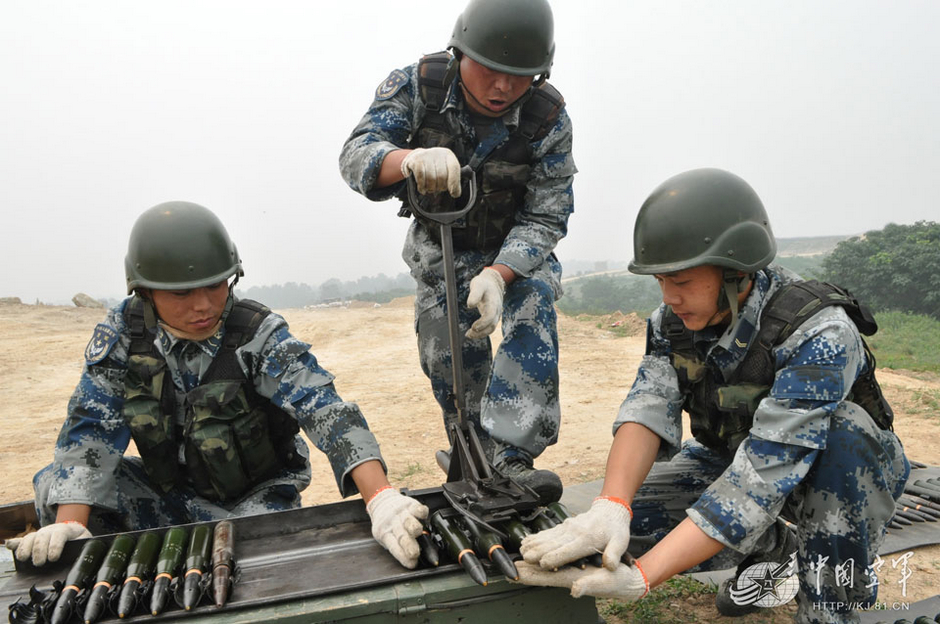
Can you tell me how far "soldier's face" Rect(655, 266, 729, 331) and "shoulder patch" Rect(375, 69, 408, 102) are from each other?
178cm

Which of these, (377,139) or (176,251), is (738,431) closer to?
(377,139)

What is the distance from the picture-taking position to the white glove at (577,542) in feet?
7.38

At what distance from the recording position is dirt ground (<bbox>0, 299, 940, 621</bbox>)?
230 inches

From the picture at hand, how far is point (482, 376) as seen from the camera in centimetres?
412

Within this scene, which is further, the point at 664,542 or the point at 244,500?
the point at 244,500

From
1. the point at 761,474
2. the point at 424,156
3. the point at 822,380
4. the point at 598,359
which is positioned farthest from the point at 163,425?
the point at 598,359

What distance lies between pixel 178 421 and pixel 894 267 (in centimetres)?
1654

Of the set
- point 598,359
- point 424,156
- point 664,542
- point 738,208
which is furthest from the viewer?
point 598,359

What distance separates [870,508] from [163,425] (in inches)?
112

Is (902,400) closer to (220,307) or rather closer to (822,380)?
(822,380)

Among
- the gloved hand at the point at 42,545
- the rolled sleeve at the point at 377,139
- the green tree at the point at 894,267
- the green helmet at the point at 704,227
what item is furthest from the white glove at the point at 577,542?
the green tree at the point at 894,267

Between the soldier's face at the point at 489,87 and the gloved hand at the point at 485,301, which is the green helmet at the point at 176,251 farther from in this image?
the soldier's face at the point at 489,87

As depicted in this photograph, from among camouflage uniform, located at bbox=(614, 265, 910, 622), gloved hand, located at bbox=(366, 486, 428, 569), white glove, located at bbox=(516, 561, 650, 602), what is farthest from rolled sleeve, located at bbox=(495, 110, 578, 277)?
white glove, located at bbox=(516, 561, 650, 602)

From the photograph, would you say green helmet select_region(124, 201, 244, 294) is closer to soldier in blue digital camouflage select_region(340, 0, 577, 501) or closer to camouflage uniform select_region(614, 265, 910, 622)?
soldier in blue digital camouflage select_region(340, 0, 577, 501)
